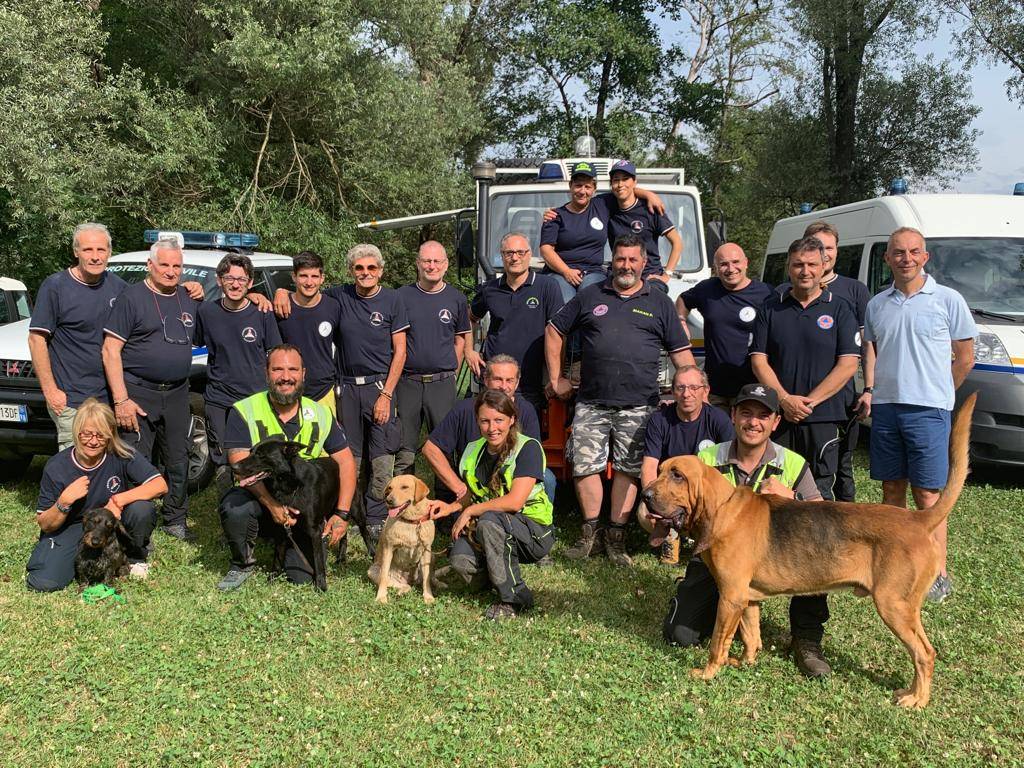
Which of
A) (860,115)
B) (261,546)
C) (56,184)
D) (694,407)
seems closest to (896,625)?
(694,407)

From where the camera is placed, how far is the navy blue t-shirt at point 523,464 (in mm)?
4832

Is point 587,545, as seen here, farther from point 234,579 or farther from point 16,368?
point 16,368

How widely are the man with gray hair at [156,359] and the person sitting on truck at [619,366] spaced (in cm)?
272

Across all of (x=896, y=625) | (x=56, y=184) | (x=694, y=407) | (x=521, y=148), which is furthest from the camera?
(x=521, y=148)

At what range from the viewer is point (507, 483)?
191 inches

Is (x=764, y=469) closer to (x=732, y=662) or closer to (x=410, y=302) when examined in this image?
(x=732, y=662)

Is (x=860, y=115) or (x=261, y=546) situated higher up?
(x=860, y=115)

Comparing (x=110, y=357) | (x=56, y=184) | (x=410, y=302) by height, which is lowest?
(x=110, y=357)

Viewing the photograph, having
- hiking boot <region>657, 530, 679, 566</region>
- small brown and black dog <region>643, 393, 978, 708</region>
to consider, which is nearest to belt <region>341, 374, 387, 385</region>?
hiking boot <region>657, 530, 679, 566</region>

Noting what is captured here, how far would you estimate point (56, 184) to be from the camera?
1297cm

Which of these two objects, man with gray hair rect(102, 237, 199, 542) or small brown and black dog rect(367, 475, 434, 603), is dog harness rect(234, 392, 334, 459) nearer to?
small brown and black dog rect(367, 475, 434, 603)

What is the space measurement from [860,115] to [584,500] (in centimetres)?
1802

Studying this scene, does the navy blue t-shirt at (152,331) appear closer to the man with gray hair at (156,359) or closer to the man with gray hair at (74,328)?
the man with gray hair at (156,359)

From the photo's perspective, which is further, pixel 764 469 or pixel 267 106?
pixel 267 106
